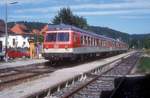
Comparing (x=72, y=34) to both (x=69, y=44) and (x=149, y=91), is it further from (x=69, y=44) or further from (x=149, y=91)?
(x=149, y=91)

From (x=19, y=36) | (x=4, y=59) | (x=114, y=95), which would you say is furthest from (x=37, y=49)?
(x=114, y=95)

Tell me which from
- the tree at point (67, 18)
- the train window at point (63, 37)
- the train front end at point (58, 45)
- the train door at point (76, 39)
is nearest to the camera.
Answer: the train front end at point (58, 45)

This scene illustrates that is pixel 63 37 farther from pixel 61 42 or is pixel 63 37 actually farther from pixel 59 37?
pixel 61 42

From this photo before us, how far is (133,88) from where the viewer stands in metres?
19.1

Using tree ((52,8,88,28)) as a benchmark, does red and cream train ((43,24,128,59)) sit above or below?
below

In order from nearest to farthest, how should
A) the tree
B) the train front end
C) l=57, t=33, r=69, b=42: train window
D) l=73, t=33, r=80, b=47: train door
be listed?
the train front end → l=57, t=33, r=69, b=42: train window → l=73, t=33, r=80, b=47: train door → the tree

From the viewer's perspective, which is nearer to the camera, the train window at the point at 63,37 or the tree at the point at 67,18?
the train window at the point at 63,37

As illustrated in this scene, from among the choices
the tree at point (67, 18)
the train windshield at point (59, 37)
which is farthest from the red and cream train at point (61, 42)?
the tree at point (67, 18)

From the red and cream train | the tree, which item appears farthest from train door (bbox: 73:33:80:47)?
the tree

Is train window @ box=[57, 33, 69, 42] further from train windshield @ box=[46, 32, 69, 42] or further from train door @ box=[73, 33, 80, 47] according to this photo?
train door @ box=[73, 33, 80, 47]

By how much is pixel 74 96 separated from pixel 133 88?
3.62m

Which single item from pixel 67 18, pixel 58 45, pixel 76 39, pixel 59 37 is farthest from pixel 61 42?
pixel 67 18

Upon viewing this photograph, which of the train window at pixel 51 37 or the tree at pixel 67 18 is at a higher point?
the tree at pixel 67 18

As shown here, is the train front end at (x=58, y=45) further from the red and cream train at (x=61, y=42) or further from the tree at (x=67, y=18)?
the tree at (x=67, y=18)
